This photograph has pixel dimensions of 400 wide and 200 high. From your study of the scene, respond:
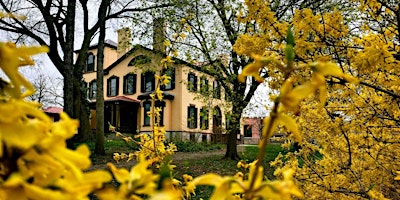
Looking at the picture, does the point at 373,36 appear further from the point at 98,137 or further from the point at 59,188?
the point at 98,137

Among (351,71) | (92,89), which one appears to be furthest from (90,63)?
(351,71)

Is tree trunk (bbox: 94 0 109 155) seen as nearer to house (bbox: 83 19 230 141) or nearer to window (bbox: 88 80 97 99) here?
house (bbox: 83 19 230 141)

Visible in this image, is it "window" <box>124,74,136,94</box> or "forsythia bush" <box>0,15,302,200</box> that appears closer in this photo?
"forsythia bush" <box>0,15,302,200</box>

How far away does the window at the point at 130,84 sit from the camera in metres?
28.8

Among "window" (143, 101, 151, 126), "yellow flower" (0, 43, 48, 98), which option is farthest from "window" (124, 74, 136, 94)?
"yellow flower" (0, 43, 48, 98)

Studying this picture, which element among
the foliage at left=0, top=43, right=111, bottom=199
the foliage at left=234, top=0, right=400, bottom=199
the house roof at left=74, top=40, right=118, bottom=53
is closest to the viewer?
the foliage at left=0, top=43, right=111, bottom=199

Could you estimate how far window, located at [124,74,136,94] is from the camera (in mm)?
28828

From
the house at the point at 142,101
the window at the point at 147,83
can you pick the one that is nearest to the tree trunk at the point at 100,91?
the house at the point at 142,101

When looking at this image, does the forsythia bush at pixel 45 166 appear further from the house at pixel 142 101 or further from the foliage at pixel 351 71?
the house at pixel 142 101

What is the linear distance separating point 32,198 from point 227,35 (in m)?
15.8

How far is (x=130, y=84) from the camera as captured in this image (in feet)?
96.2

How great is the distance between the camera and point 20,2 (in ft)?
49.9

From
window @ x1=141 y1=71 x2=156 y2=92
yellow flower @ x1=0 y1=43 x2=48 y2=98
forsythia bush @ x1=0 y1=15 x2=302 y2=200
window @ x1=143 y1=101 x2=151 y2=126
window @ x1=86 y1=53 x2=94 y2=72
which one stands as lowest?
forsythia bush @ x1=0 y1=15 x2=302 y2=200

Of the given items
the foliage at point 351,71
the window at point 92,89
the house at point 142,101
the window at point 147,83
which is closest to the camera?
the foliage at point 351,71
